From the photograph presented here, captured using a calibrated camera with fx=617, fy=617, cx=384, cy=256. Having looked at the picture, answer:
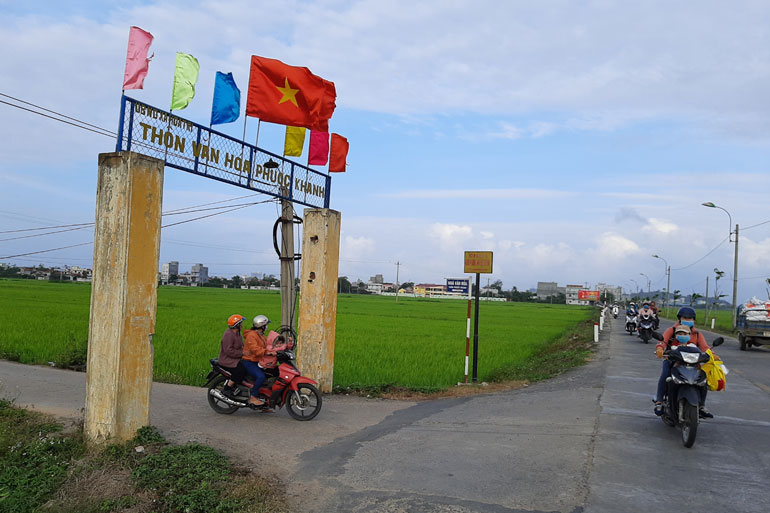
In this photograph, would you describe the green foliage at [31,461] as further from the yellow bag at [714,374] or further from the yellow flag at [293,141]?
the yellow bag at [714,374]

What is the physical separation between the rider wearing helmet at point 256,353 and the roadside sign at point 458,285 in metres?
5.44

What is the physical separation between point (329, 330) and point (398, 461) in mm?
4518

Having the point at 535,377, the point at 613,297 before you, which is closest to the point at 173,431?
the point at 535,377

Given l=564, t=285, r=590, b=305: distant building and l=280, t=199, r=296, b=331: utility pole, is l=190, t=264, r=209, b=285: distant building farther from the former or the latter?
l=280, t=199, r=296, b=331: utility pole

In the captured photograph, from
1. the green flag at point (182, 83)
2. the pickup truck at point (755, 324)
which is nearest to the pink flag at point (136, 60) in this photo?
the green flag at point (182, 83)

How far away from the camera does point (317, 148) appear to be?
10.7 metres

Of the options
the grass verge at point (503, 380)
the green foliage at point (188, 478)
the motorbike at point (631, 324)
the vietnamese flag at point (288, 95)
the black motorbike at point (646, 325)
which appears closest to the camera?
the green foliage at point (188, 478)

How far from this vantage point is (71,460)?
636cm

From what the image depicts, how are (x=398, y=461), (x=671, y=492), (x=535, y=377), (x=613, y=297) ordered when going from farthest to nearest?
(x=613, y=297) → (x=535, y=377) → (x=398, y=461) → (x=671, y=492)

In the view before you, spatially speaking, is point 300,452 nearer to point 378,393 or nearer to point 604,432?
point 604,432

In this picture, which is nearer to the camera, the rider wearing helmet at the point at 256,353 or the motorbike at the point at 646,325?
the rider wearing helmet at the point at 256,353

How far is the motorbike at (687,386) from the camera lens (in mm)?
6703

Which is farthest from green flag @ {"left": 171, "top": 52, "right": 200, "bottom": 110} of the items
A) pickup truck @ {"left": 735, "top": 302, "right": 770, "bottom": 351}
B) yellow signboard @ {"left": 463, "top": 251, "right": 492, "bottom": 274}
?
pickup truck @ {"left": 735, "top": 302, "right": 770, "bottom": 351}

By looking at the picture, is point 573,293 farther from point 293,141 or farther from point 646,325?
point 293,141
